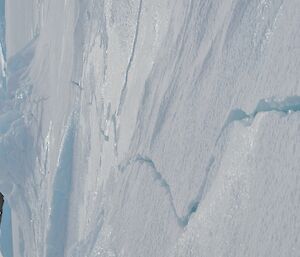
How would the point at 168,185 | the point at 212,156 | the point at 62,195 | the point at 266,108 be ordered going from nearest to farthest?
the point at 266,108 → the point at 212,156 → the point at 168,185 → the point at 62,195

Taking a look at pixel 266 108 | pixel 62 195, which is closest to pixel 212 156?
pixel 266 108

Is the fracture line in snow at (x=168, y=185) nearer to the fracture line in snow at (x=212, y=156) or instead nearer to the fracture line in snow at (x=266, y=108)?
the fracture line in snow at (x=212, y=156)

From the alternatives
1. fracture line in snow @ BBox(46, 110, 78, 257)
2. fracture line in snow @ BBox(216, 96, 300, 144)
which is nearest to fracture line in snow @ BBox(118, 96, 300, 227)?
fracture line in snow @ BBox(216, 96, 300, 144)

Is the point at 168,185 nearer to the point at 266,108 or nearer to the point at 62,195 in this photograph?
the point at 266,108

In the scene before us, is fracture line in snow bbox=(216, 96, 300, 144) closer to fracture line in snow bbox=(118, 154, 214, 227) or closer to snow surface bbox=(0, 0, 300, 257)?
snow surface bbox=(0, 0, 300, 257)

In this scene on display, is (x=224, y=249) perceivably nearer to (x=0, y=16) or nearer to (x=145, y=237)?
(x=145, y=237)

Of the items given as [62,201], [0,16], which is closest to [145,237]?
[62,201]

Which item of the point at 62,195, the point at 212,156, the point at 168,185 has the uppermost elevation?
the point at 212,156

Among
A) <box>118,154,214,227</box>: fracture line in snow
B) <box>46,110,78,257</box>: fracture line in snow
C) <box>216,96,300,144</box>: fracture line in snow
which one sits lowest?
<box>46,110,78,257</box>: fracture line in snow
